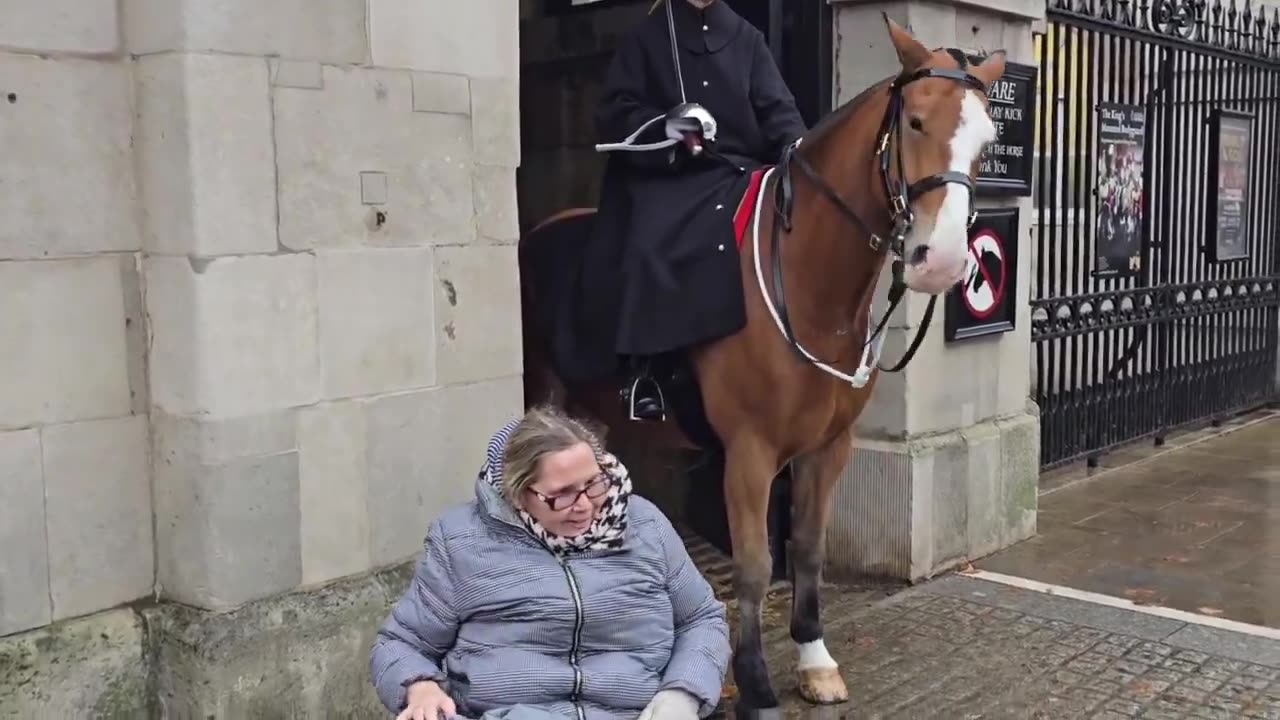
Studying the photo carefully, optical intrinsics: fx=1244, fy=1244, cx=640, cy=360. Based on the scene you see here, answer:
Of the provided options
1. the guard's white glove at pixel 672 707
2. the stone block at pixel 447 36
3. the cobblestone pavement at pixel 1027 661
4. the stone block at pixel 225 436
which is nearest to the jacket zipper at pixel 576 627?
the guard's white glove at pixel 672 707

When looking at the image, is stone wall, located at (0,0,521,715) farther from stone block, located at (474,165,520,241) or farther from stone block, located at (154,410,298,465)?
stone block, located at (474,165,520,241)

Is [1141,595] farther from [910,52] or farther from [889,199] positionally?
[910,52]

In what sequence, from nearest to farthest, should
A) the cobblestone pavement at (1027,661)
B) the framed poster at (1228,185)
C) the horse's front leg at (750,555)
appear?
the horse's front leg at (750,555)
the cobblestone pavement at (1027,661)
the framed poster at (1228,185)

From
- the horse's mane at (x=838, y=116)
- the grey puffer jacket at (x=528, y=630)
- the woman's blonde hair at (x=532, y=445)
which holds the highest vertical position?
the horse's mane at (x=838, y=116)

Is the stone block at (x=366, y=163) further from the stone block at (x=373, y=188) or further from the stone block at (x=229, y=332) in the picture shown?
the stone block at (x=229, y=332)

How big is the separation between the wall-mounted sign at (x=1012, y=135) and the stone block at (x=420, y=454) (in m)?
3.20

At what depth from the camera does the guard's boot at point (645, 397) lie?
4.75m

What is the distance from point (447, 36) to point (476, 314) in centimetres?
100

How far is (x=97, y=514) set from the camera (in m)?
3.80

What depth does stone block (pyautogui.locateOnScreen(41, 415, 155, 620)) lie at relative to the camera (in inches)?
146

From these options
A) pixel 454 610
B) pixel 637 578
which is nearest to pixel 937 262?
pixel 637 578

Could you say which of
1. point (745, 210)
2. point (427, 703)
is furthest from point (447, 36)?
point (427, 703)

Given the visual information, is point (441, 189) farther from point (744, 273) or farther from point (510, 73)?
point (744, 273)

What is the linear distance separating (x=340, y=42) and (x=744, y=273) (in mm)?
1644
